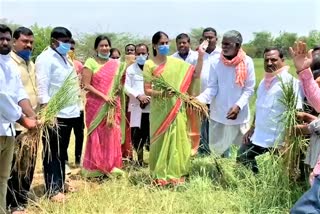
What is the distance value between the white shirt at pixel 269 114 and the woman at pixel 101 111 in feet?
5.81

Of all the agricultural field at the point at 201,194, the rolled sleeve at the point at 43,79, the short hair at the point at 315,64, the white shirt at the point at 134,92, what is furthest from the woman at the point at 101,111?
the short hair at the point at 315,64

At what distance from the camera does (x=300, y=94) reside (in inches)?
180

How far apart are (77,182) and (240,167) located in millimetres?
2012

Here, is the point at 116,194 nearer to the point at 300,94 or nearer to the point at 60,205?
the point at 60,205

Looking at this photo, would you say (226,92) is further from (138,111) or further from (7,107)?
(7,107)

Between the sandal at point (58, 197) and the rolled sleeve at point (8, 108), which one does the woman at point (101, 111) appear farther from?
the rolled sleeve at point (8, 108)

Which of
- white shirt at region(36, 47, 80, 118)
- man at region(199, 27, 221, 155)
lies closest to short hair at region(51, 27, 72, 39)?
white shirt at region(36, 47, 80, 118)

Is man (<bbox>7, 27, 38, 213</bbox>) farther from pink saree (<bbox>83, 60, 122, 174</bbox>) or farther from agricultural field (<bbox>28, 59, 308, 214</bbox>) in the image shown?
pink saree (<bbox>83, 60, 122, 174</bbox>)

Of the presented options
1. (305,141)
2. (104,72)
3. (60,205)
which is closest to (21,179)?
(60,205)

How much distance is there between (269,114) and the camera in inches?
198

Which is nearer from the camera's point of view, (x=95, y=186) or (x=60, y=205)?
(x=60, y=205)

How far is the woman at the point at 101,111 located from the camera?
5.98m

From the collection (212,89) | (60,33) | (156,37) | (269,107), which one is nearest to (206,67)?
(212,89)

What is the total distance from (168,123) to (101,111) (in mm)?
862
